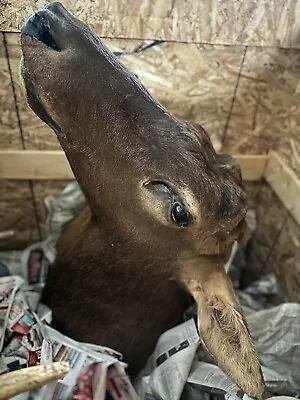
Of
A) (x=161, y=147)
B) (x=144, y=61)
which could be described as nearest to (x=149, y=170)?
(x=161, y=147)

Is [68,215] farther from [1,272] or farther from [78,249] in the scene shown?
[78,249]

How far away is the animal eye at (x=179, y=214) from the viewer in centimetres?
143

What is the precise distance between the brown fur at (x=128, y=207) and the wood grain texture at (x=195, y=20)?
0.43 metres

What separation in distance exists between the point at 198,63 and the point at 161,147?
701 mm

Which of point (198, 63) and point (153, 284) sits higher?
point (198, 63)

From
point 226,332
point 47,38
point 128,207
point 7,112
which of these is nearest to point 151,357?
point 226,332

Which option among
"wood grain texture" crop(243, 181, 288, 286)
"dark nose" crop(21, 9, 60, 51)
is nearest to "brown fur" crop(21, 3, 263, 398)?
"dark nose" crop(21, 9, 60, 51)

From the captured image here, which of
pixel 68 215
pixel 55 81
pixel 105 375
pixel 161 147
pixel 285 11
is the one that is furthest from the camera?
pixel 68 215

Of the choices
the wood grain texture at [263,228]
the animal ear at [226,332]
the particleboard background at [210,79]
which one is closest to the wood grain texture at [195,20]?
the particleboard background at [210,79]

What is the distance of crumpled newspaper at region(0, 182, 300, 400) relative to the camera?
1.60 m

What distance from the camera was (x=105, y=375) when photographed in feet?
5.46

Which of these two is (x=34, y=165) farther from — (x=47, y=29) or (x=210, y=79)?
(x=47, y=29)

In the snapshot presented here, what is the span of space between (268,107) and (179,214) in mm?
944

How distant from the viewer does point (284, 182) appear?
7.18ft
